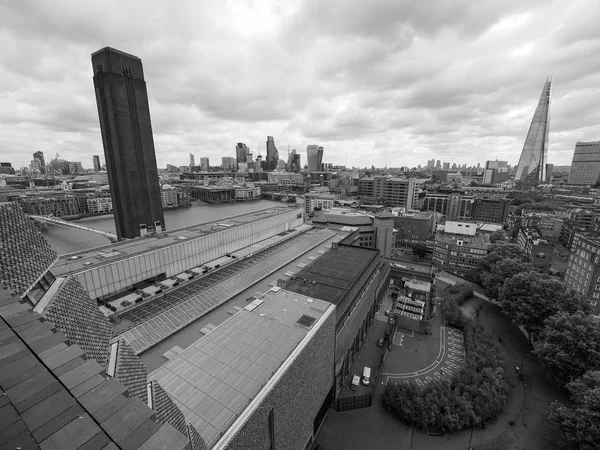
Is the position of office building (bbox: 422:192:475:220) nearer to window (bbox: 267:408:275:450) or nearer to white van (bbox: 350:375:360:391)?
white van (bbox: 350:375:360:391)

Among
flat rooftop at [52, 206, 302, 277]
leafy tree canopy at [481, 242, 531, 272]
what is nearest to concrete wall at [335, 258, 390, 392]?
leafy tree canopy at [481, 242, 531, 272]

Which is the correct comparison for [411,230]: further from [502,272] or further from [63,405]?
[63,405]

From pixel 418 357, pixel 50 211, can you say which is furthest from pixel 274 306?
pixel 50 211

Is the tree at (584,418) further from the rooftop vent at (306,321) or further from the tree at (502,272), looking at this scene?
the rooftop vent at (306,321)

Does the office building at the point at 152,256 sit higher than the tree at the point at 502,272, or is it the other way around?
the office building at the point at 152,256

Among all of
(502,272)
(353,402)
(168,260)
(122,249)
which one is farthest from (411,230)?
(122,249)

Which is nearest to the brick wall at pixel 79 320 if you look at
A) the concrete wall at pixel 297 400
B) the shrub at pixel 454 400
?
the concrete wall at pixel 297 400
